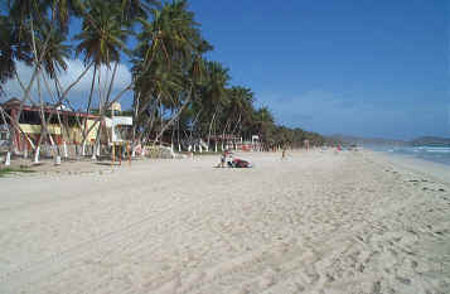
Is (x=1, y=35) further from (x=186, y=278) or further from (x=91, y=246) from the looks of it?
(x=186, y=278)

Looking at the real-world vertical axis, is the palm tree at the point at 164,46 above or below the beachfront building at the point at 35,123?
above

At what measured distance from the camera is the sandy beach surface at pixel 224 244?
345 centimetres

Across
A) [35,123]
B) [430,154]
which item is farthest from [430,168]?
[430,154]

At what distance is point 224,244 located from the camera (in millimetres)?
4773

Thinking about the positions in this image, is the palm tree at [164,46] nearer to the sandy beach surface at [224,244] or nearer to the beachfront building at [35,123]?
the beachfront building at [35,123]

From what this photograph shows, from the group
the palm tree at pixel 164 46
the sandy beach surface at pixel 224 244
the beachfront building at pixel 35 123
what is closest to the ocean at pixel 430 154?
the palm tree at pixel 164 46

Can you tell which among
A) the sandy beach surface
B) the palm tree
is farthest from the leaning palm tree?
the sandy beach surface

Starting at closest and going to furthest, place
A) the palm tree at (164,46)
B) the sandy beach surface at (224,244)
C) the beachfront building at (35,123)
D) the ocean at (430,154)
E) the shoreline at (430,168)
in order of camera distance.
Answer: the sandy beach surface at (224,244), the shoreline at (430,168), the palm tree at (164,46), the beachfront building at (35,123), the ocean at (430,154)

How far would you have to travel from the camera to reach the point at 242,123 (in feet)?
225

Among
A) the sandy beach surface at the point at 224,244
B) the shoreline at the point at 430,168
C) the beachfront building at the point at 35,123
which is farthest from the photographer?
the beachfront building at the point at 35,123

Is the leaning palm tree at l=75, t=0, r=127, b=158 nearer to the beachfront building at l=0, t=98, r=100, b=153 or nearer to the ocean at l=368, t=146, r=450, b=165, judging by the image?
the beachfront building at l=0, t=98, r=100, b=153

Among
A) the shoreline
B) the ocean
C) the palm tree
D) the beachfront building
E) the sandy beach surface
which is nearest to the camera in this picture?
the sandy beach surface

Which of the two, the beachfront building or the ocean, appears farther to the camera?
the ocean

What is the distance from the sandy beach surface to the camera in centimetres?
345
